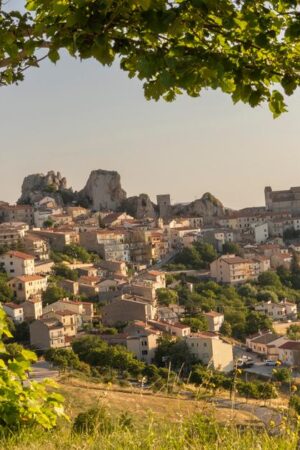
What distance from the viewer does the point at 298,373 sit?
72.4 ft

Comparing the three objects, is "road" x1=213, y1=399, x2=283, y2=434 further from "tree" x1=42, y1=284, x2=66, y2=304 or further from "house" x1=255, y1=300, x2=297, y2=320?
"house" x1=255, y1=300, x2=297, y2=320

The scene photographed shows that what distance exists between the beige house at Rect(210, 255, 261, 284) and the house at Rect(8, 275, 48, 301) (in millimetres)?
11006

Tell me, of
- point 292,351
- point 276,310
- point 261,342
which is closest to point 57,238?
point 276,310

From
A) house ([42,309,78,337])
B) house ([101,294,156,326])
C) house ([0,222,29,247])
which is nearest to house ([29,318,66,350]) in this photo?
house ([42,309,78,337])

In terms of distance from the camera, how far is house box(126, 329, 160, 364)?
894 inches

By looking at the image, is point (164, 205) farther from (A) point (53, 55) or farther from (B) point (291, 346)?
(A) point (53, 55)

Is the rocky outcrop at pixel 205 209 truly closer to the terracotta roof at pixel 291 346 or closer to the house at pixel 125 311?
the house at pixel 125 311

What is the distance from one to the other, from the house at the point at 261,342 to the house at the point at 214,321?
2.16 meters

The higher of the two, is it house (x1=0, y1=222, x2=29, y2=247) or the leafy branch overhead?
the leafy branch overhead

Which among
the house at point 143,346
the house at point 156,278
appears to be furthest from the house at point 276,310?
the house at point 143,346

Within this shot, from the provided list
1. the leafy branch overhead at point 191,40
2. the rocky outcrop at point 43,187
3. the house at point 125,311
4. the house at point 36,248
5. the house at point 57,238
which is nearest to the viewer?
the leafy branch overhead at point 191,40

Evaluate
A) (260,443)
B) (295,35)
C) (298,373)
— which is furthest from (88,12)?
(298,373)

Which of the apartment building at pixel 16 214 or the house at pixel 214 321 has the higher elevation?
the apartment building at pixel 16 214

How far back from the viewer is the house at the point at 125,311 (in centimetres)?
2669
